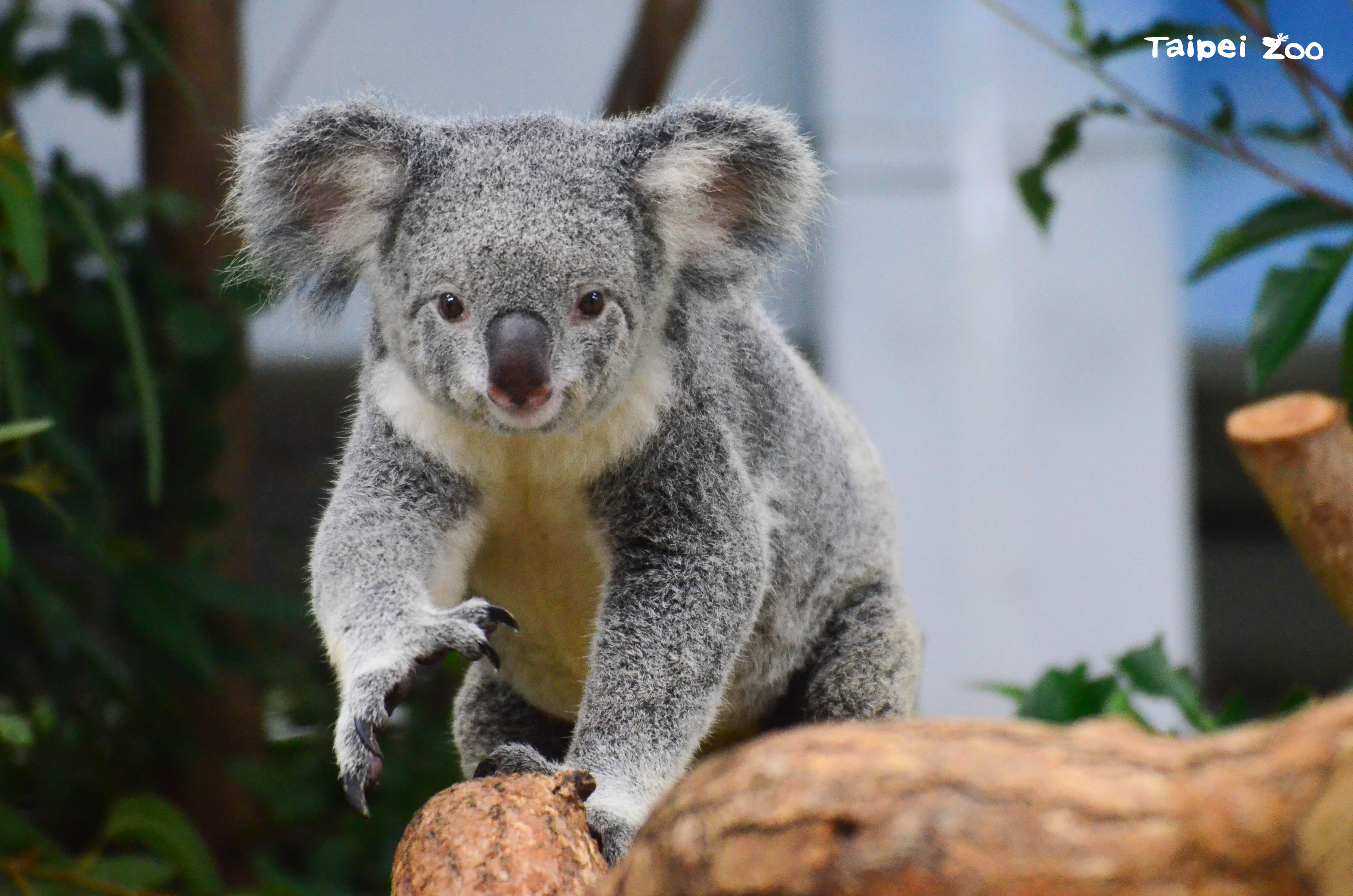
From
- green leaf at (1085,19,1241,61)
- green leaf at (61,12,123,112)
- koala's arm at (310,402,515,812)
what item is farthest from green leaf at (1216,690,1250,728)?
green leaf at (61,12,123,112)

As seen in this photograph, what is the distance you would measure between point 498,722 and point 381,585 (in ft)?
2.10

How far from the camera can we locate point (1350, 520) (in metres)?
2.26

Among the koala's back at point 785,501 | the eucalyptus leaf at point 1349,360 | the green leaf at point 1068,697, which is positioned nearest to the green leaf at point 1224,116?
the eucalyptus leaf at point 1349,360

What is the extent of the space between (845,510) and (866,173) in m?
3.09

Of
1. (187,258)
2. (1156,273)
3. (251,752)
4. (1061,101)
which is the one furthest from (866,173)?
(251,752)

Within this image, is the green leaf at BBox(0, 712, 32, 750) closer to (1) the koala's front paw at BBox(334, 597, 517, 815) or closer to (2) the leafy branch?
(1) the koala's front paw at BBox(334, 597, 517, 815)

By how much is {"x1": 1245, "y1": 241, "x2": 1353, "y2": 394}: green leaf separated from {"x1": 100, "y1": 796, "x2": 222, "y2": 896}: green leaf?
210cm

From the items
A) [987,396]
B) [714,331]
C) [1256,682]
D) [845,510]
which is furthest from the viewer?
[1256,682]

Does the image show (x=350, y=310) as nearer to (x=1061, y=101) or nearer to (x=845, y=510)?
(x=845, y=510)

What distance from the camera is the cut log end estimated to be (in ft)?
7.34

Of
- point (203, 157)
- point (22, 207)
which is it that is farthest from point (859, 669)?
point (203, 157)

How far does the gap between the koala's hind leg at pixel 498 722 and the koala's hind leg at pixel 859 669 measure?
351 mm

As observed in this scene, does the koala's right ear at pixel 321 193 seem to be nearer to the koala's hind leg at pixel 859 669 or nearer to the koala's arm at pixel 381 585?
the koala's arm at pixel 381 585

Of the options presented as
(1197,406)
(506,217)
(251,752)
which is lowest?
(251,752)
